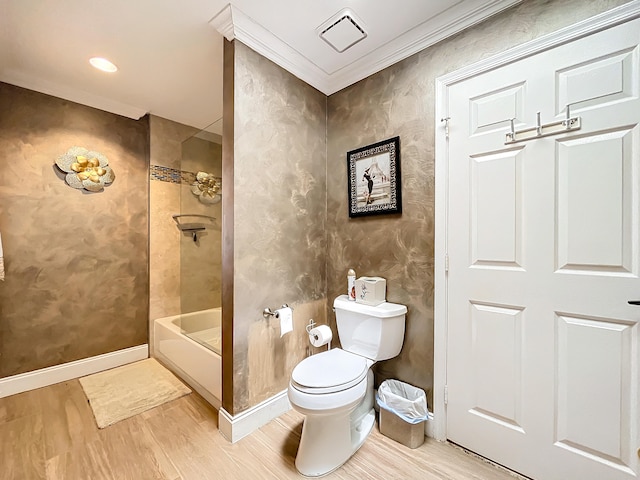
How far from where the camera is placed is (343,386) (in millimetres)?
1350

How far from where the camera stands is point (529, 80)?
1307 millimetres

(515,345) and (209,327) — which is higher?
(515,345)

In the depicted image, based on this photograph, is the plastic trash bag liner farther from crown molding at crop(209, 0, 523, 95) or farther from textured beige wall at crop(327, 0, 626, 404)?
crown molding at crop(209, 0, 523, 95)

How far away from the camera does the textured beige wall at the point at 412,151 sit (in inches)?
56.0

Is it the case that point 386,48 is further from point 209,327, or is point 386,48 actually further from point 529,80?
point 209,327

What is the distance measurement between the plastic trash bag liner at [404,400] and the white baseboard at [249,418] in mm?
662

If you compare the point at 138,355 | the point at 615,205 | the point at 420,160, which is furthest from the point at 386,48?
the point at 138,355

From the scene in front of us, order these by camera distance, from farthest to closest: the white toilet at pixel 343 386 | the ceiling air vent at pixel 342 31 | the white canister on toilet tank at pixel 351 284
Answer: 1. the white canister on toilet tank at pixel 351 284
2. the ceiling air vent at pixel 342 31
3. the white toilet at pixel 343 386

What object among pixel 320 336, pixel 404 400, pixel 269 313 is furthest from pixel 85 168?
pixel 404 400

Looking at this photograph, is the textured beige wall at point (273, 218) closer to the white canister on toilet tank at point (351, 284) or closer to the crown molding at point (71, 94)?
the white canister on toilet tank at point (351, 284)

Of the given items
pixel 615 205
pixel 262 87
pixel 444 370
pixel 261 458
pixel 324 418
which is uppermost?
pixel 262 87

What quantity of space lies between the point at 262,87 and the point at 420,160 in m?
1.08

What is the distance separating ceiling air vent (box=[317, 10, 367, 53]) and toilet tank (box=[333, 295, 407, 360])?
5.36 feet

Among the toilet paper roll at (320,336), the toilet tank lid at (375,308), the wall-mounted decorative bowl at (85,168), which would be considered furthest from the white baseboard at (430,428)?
the wall-mounted decorative bowl at (85,168)
